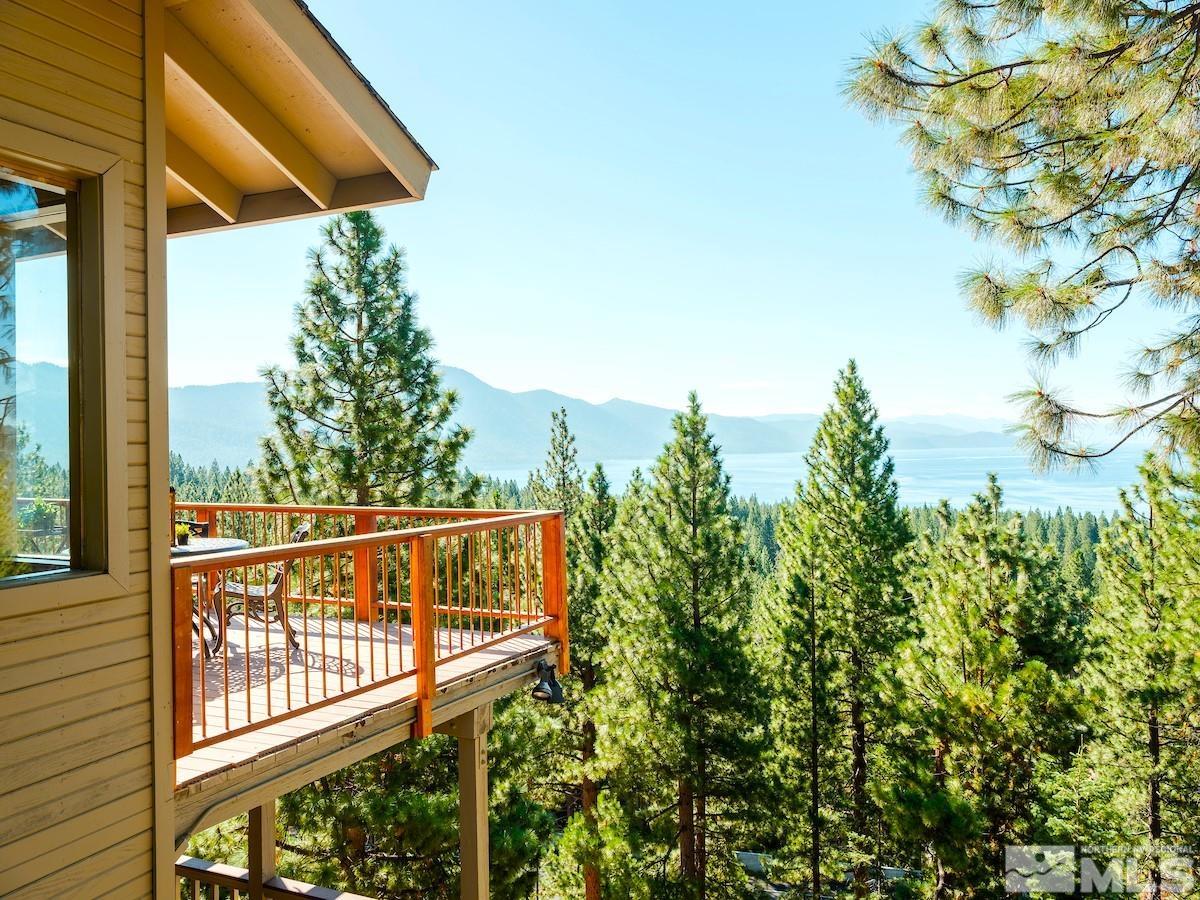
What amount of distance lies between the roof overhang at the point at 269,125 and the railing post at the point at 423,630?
2.27 m

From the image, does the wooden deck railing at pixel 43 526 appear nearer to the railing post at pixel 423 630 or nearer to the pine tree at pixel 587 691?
the railing post at pixel 423 630

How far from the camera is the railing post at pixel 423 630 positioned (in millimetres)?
4219

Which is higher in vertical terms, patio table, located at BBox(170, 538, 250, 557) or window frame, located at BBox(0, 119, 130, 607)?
window frame, located at BBox(0, 119, 130, 607)

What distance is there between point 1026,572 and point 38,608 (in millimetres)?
15959

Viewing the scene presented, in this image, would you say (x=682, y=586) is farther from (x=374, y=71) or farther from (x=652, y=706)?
(x=374, y=71)

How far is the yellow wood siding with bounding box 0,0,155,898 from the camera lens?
2.49 meters

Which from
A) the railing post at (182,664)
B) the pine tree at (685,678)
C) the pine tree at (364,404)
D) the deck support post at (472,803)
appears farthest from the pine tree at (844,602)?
the railing post at (182,664)

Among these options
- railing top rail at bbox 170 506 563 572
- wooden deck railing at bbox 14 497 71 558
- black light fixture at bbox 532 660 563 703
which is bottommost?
black light fixture at bbox 532 660 563 703

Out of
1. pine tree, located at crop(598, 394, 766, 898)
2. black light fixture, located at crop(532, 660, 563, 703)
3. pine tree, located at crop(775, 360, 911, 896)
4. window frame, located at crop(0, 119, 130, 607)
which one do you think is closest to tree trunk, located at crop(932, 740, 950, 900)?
pine tree, located at crop(775, 360, 911, 896)

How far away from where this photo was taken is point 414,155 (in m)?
4.50

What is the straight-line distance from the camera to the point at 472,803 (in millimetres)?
4738

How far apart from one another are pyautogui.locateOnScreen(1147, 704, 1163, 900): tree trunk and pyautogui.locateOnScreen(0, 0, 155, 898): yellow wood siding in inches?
629

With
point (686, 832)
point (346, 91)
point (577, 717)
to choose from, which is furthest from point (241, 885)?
point (577, 717)

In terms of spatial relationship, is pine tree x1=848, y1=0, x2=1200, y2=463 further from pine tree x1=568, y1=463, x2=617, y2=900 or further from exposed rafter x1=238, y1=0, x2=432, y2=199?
pine tree x1=568, y1=463, x2=617, y2=900
